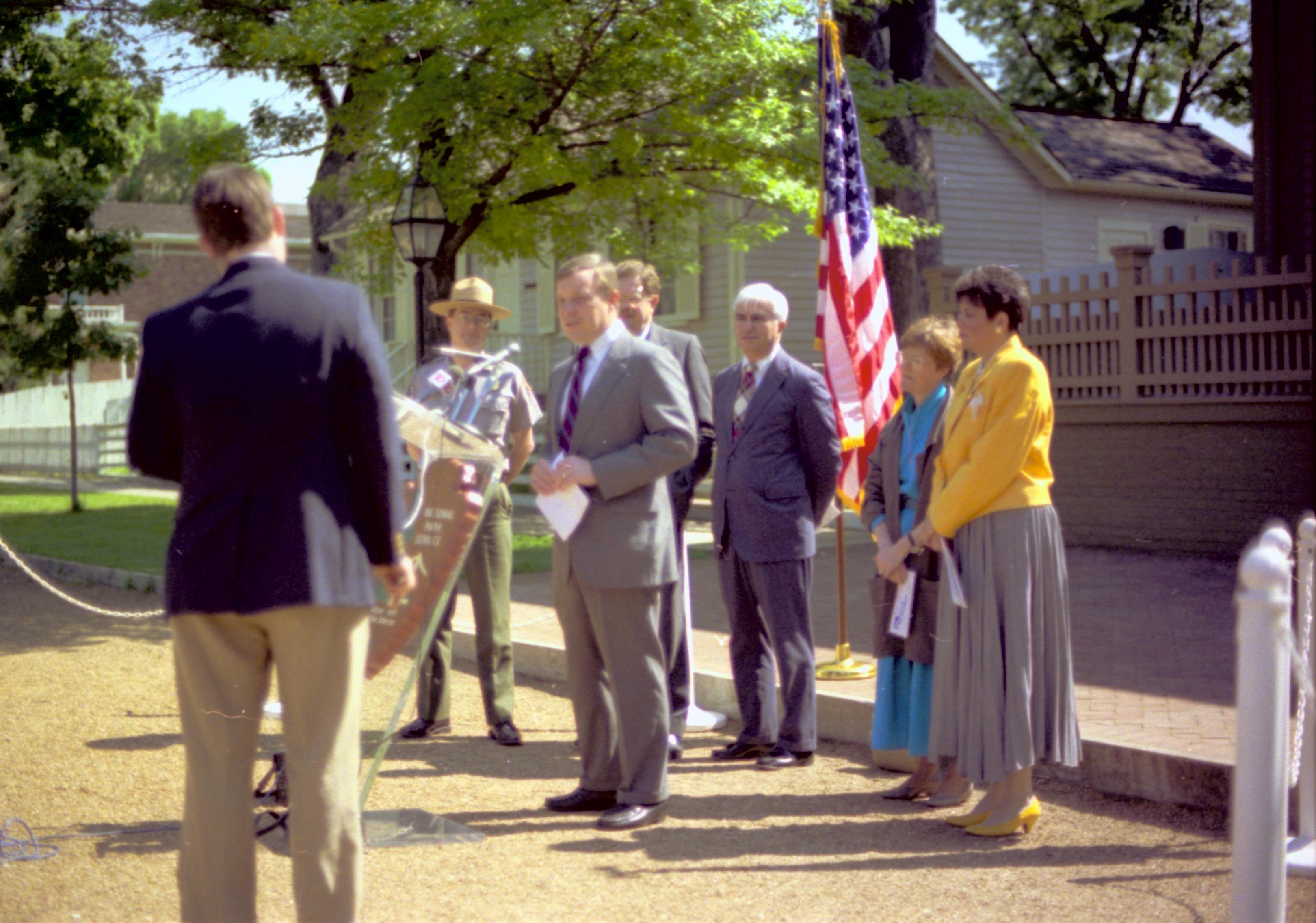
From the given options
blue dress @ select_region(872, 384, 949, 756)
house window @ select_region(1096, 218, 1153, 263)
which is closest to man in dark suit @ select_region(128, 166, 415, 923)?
blue dress @ select_region(872, 384, 949, 756)

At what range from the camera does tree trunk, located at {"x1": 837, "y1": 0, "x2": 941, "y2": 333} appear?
618 inches

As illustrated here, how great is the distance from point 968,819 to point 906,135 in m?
12.1

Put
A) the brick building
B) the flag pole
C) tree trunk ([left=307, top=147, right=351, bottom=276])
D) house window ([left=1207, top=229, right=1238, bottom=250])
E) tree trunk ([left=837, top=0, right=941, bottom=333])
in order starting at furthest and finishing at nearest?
the brick building, house window ([left=1207, top=229, right=1238, bottom=250]), tree trunk ([left=307, top=147, right=351, bottom=276]), tree trunk ([left=837, top=0, right=941, bottom=333]), the flag pole

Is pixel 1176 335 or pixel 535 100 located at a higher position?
pixel 535 100

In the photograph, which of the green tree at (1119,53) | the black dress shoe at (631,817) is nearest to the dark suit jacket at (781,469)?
the black dress shoe at (631,817)

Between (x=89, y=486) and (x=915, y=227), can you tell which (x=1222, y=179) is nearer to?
(x=915, y=227)

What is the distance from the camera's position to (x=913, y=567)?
5664 millimetres

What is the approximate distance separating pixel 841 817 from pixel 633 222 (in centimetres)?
1284

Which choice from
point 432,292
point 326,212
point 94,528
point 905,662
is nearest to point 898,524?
point 905,662

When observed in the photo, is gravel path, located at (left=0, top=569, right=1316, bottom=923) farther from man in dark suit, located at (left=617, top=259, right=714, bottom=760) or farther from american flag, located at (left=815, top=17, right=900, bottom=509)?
american flag, located at (left=815, top=17, right=900, bottom=509)

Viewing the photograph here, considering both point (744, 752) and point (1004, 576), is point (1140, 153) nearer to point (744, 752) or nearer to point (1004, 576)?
point (744, 752)

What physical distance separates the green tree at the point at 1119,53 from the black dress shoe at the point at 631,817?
1468 inches

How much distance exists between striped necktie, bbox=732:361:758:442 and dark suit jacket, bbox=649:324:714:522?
0.41 feet

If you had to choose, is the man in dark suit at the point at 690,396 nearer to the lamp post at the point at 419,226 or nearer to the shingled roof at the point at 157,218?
the lamp post at the point at 419,226
